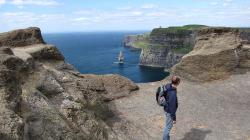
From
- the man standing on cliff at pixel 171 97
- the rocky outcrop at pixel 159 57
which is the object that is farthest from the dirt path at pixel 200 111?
the rocky outcrop at pixel 159 57

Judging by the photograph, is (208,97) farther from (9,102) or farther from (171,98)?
(9,102)

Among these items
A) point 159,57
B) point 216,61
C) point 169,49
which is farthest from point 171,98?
point 169,49

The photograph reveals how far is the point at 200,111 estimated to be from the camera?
21391mm

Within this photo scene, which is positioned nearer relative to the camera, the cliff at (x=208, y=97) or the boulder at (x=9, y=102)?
the boulder at (x=9, y=102)

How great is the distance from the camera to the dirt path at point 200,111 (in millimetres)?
18406

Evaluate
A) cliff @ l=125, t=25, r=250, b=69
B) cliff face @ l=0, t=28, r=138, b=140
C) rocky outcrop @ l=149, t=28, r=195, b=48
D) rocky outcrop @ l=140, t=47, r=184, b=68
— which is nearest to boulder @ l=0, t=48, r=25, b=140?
cliff face @ l=0, t=28, r=138, b=140

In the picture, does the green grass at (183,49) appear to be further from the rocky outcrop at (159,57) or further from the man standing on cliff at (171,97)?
the man standing on cliff at (171,97)

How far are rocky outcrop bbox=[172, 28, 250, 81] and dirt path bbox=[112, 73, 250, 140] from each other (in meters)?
1.00

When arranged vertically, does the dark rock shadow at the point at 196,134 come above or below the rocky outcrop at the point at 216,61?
below

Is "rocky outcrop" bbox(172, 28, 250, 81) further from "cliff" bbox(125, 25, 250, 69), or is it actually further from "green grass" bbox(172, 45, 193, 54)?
"green grass" bbox(172, 45, 193, 54)

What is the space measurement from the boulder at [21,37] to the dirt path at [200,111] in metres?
6.58

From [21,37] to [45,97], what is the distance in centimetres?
1023

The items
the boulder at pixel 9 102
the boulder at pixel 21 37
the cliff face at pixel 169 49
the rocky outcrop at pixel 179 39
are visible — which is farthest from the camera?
the rocky outcrop at pixel 179 39

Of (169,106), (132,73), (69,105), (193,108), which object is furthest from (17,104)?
(132,73)
